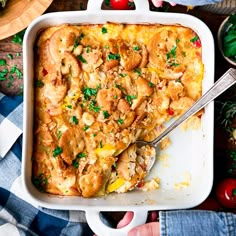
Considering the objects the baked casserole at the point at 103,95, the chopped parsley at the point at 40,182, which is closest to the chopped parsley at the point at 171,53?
the baked casserole at the point at 103,95

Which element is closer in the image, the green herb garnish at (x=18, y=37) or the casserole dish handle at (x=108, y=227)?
the casserole dish handle at (x=108, y=227)

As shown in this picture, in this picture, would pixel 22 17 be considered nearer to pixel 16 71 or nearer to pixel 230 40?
pixel 16 71

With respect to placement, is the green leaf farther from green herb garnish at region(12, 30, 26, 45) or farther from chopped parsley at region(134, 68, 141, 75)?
green herb garnish at region(12, 30, 26, 45)

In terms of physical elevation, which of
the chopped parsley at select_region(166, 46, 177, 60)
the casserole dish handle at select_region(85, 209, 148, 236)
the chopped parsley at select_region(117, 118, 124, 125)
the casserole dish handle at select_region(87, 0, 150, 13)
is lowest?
the casserole dish handle at select_region(85, 209, 148, 236)

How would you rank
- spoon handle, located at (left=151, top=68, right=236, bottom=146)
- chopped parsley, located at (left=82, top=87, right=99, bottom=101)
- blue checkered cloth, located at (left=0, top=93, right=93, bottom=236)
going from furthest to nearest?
blue checkered cloth, located at (left=0, top=93, right=93, bottom=236), chopped parsley, located at (left=82, top=87, right=99, bottom=101), spoon handle, located at (left=151, top=68, right=236, bottom=146)

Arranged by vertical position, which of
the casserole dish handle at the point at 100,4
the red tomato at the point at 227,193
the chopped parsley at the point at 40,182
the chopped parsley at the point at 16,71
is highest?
the casserole dish handle at the point at 100,4

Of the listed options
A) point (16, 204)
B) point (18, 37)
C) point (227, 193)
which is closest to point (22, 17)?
point (18, 37)

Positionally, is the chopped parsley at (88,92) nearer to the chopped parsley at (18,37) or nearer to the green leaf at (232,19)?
the chopped parsley at (18,37)

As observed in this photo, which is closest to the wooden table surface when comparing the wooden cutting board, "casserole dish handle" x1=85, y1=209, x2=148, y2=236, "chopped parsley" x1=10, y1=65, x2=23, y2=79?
"chopped parsley" x1=10, y1=65, x2=23, y2=79
